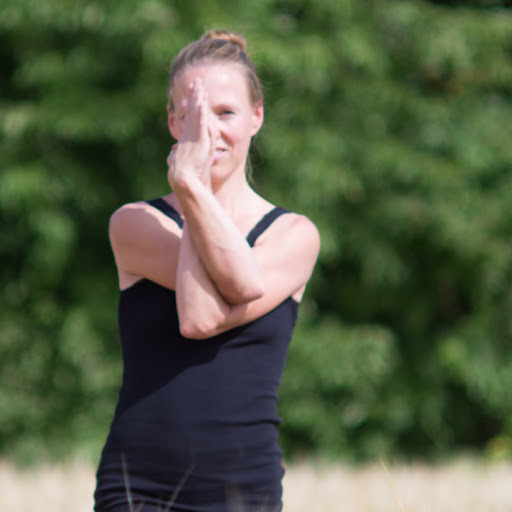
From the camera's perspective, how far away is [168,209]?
74.2 inches

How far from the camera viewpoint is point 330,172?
6.84 m

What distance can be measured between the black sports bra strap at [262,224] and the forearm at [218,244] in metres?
0.18

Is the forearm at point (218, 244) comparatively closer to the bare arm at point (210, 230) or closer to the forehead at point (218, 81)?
the bare arm at point (210, 230)

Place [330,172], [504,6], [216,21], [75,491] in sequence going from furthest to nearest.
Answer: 1. [504,6]
2. [330,172]
3. [216,21]
4. [75,491]

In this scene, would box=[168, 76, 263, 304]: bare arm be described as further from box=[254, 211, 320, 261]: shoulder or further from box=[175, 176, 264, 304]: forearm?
box=[254, 211, 320, 261]: shoulder

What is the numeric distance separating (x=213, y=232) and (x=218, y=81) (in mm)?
413

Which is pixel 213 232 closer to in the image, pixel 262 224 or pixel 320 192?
pixel 262 224

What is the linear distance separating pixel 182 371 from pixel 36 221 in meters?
5.56

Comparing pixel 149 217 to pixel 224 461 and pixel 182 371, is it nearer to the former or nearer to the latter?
pixel 182 371

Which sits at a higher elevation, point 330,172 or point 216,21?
point 216,21

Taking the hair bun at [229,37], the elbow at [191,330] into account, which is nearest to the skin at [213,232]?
the elbow at [191,330]

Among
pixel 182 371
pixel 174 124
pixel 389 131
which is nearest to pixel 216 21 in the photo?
pixel 389 131

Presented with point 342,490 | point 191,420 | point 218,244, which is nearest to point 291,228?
point 218,244

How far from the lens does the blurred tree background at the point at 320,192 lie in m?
6.90
